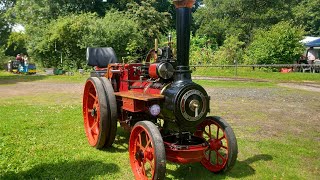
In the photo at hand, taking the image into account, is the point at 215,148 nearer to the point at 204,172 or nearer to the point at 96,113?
the point at 204,172

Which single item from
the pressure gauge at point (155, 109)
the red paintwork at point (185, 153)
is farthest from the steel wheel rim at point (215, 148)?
the pressure gauge at point (155, 109)

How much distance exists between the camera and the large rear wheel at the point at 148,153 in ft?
11.6

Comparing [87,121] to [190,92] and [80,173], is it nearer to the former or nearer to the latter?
[80,173]

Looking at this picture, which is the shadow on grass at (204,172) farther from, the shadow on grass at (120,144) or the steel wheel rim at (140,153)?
the shadow on grass at (120,144)

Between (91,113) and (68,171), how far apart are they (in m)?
1.42

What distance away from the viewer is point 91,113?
555 centimetres

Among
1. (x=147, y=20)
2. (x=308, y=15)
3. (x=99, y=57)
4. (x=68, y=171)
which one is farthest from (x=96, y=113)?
(x=308, y=15)

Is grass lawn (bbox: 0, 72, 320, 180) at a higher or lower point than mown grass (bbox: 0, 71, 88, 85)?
lower

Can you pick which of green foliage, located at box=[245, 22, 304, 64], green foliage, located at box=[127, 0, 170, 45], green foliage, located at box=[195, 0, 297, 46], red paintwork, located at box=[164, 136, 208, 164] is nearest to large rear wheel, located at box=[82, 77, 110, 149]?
red paintwork, located at box=[164, 136, 208, 164]

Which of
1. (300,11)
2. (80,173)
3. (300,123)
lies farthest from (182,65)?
(300,11)

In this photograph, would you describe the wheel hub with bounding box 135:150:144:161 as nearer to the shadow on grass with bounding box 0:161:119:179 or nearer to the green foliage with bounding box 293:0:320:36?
the shadow on grass with bounding box 0:161:119:179

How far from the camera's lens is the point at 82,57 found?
22484mm

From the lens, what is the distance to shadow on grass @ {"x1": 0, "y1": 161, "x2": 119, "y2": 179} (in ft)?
13.5

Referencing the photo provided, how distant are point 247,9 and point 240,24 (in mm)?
1975
